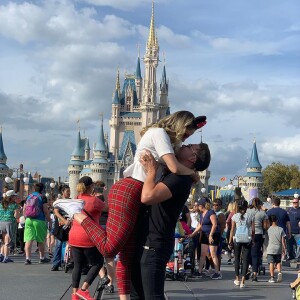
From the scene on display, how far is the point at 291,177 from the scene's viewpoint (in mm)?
90750

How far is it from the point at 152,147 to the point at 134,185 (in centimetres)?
28

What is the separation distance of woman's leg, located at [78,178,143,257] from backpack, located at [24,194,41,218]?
7.81 m

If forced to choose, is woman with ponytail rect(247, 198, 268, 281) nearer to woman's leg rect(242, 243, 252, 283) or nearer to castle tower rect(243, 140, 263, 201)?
woman's leg rect(242, 243, 252, 283)

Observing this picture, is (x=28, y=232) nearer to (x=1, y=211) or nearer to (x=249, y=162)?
(x=1, y=211)

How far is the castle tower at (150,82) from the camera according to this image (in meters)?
114

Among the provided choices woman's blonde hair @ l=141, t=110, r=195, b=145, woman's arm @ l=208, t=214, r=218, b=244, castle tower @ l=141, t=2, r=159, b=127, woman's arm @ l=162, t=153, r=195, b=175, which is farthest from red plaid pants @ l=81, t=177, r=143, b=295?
castle tower @ l=141, t=2, r=159, b=127

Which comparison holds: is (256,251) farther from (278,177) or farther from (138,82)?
(138,82)

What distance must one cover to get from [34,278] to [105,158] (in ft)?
325

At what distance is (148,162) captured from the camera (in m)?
4.04

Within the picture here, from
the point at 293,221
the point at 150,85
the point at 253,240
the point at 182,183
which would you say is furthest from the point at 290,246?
the point at 150,85

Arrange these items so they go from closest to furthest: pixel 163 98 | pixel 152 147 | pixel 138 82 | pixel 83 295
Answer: pixel 152 147, pixel 83 295, pixel 163 98, pixel 138 82

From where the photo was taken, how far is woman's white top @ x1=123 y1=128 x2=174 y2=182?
4.03 meters

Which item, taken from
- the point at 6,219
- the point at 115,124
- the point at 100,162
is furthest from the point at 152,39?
the point at 6,219

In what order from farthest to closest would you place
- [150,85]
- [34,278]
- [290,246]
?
[150,85]
[290,246]
[34,278]
